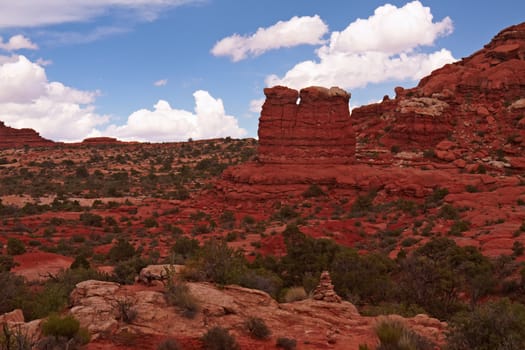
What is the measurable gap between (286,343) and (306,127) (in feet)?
102

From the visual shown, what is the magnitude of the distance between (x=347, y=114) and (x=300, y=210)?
10261mm

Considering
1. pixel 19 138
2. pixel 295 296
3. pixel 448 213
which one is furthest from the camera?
pixel 19 138

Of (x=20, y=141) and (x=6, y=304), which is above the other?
(x=20, y=141)

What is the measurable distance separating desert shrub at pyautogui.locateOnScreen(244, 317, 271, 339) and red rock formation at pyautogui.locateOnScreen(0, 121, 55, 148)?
100170 mm

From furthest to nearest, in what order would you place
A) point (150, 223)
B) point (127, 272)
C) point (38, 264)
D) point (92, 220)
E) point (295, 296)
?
point (92, 220) → point (150, 223) → point (38, 264) → point (127, 272) → point (295, 296)

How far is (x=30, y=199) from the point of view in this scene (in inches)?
1677

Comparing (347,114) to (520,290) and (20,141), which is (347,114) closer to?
(520,290)

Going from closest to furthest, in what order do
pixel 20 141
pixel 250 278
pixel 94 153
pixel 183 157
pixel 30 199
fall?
1. pixel 250 278
2. pixel 30 199
3. pixel 183 157
4. pixel 94 153
5. pixel 20 141

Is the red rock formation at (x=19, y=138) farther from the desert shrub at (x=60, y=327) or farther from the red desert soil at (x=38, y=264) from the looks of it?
the desert shrub at (x=60, y=327)

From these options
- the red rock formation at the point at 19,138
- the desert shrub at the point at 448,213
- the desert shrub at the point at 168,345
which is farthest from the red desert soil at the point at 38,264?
the red rock formation at the point at 19,138

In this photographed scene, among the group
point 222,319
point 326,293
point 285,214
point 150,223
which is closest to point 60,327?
point 222,319

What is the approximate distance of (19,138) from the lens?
324ft

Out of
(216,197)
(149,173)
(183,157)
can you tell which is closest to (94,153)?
(183,157)

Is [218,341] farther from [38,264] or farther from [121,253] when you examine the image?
[121,253]
